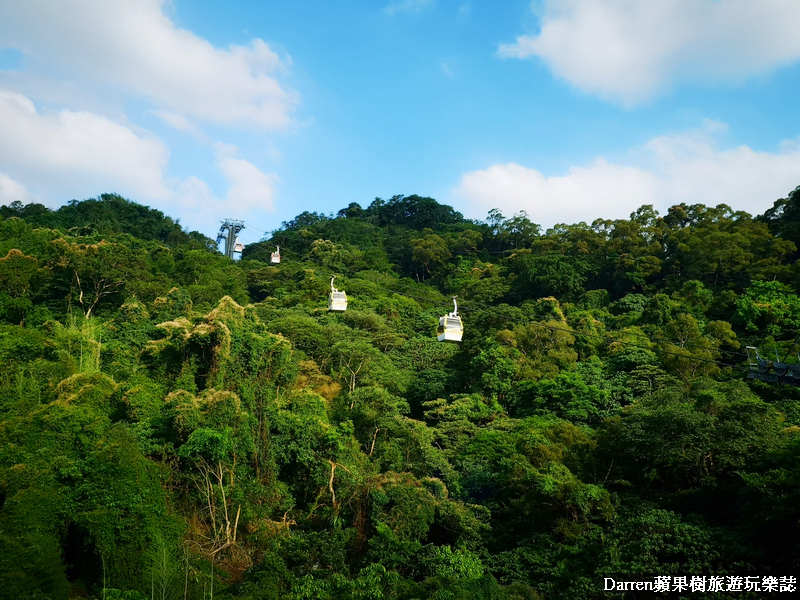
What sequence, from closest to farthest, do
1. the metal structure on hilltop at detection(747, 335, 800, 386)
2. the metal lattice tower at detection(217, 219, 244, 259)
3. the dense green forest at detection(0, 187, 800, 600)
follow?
the metal structure on hilltop at detection(747, 335, 800, 386)
the dense green forest at detection(0, 187, 800, 600)
the metal lattice tower at detection(217, 219, 244, 259)

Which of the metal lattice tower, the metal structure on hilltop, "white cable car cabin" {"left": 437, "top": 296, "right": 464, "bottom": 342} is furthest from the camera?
the metal lattice tower

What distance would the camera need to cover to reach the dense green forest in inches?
474

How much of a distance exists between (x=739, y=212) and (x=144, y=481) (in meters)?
34.0

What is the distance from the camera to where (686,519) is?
12.6 metres

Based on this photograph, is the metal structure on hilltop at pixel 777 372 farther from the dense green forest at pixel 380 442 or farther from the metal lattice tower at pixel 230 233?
the metal lattice tower at pixel 230 233

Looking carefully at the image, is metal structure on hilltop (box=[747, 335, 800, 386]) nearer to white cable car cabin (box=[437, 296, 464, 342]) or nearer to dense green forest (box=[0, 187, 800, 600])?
dense green forest (box=[0, 187, 800, 600])

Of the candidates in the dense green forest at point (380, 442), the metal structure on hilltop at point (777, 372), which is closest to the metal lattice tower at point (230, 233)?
the dense green forest at point (380, 442)

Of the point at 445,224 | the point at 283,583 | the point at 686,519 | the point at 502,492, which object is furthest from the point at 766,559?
the point at 445,224

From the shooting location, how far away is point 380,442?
18.6 m

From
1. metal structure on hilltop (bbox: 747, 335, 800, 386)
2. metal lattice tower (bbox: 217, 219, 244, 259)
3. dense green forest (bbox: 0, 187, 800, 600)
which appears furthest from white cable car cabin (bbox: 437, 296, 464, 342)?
metal lattice tower (bbox: 217, 219, 244, 259)

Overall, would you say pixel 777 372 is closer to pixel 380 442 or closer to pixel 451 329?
pixel 451 329

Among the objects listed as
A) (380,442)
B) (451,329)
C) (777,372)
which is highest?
(451,329)

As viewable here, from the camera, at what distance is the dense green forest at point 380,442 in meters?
12.0

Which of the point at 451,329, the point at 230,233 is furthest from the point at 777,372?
the point at 230,233
